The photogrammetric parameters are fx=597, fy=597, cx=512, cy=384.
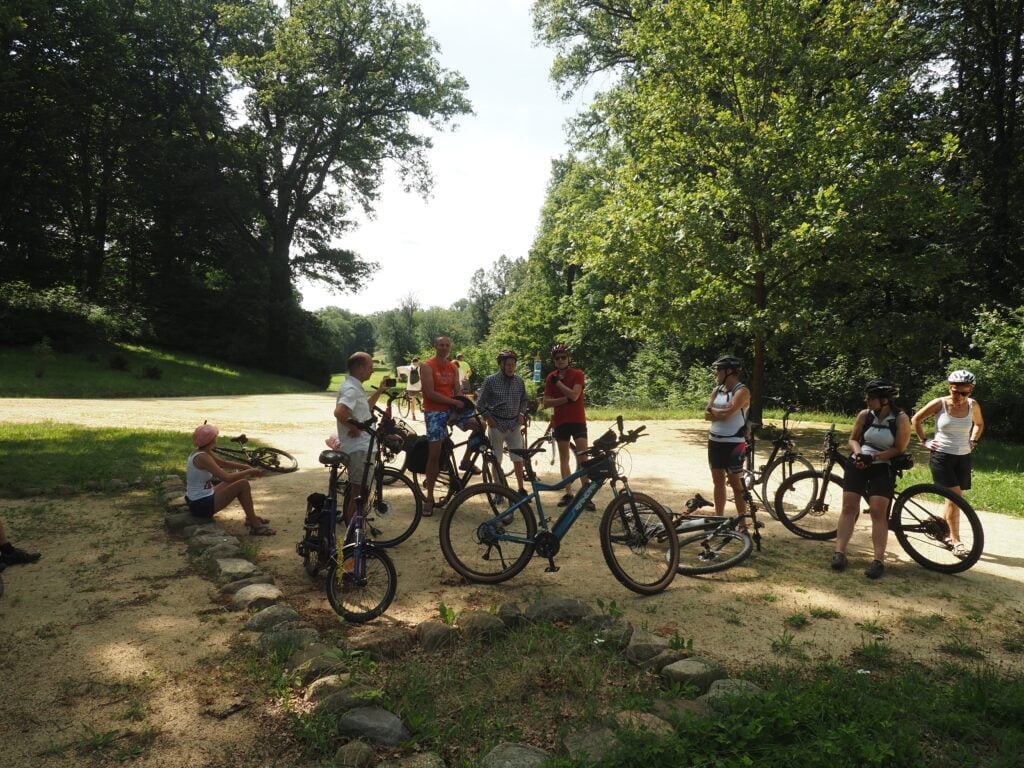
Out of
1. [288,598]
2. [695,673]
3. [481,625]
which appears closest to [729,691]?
[695,673]

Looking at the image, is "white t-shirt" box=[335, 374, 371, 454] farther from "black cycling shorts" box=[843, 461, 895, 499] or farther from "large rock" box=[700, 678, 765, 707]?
"black cycling shorts" box=[843, 461, 895, 499]

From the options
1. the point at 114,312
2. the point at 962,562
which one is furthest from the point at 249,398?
the point at 962,562

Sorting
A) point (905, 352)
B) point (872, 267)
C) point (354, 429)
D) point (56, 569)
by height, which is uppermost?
point (872, 267)

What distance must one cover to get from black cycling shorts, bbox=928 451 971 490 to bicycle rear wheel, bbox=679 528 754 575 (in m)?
2.37

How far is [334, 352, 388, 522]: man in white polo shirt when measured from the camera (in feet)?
18.2

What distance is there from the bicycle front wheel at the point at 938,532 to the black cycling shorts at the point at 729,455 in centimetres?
153

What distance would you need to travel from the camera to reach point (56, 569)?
17.4ft

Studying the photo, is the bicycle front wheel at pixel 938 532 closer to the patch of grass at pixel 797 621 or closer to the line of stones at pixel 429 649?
the patch of grass at pixel 797 621

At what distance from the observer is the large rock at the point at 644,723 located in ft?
9.98

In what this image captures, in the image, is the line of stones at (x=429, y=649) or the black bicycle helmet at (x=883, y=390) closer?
the line of stones at (x=429, y=649)

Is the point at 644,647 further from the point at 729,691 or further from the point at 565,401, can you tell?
the point at 565,401

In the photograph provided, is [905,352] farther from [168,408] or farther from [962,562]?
[168,408]

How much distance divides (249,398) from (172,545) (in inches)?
725

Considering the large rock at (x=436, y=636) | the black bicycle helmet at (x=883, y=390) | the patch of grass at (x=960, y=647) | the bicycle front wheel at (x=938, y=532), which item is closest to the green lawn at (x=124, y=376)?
the large rock at (x=436, y=636)
